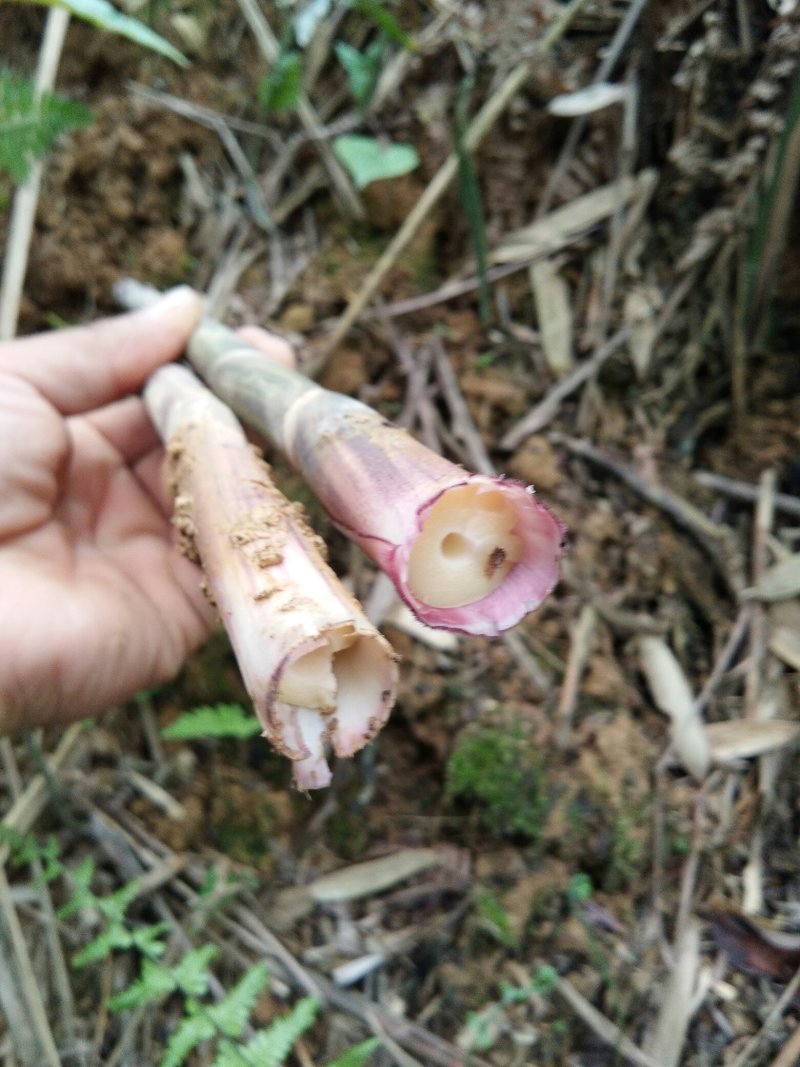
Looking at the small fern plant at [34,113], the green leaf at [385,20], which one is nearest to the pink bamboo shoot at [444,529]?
the small fern plant at [34,113]

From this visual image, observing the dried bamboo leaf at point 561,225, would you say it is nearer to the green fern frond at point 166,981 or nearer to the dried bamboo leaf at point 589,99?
the dried bamboo leaf at point 589,99

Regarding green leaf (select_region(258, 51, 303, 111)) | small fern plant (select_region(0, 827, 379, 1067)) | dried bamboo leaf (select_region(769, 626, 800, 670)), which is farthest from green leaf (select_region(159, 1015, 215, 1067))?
green leaf (select_region(258, 51, 303, 111))

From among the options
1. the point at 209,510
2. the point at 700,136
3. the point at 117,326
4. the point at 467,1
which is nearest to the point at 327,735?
the point at 209,510

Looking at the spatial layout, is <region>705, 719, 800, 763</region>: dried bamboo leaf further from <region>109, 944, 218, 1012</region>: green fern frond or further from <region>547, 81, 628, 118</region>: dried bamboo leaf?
<region>547, 81, 628, 118</region>: dried bamboo leaf

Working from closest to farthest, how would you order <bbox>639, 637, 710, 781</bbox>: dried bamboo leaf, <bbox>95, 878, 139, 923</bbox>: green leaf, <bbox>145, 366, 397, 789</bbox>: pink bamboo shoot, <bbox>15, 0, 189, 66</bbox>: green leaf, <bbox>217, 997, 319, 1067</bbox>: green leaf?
<bbox>145, 366, 397, 789</bbox>: pink bamboo shoot, <bbox>217, 997, 319, 1067</bbox>: green leaf, <bbox>95, 878, 139, 923</bbox>: green leaf, <bbox>15, 0, 189, 66</bbox>: green leaf, <bbox>639, 637, 710, 781</bbox>: dried bamboo leaf

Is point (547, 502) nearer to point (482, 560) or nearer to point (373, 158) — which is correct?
point (373, 158)

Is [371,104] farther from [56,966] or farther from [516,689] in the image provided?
[56,966]

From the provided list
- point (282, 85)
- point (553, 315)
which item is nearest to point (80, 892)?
point (553, 315)
